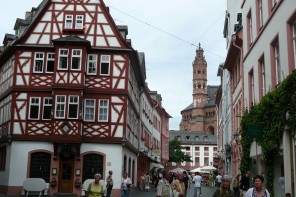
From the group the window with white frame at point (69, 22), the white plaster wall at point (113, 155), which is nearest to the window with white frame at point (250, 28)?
the white plaster wall at point (113, 155)

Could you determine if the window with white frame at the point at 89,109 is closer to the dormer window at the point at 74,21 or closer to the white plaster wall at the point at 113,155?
the white plaster wall at the point at 113,155

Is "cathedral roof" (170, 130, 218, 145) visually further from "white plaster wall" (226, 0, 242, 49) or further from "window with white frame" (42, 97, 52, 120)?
"window with white frame" (42, 97, 52, 120)

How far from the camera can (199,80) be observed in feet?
469

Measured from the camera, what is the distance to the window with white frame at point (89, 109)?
99.3ft

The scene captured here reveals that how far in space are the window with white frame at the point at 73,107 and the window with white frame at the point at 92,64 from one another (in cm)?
245

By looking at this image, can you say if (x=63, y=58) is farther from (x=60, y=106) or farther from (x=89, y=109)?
(x=89, y=109)

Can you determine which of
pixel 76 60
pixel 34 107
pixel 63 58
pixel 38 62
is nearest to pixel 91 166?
pixel 34 107

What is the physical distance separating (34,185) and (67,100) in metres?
5.90

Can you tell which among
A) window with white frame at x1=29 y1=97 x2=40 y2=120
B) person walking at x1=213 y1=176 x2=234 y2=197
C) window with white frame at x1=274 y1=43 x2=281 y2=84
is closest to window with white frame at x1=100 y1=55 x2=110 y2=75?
window with white frame at x1=29 y1=97 x2=40 y2=120

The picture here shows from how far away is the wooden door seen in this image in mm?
29281

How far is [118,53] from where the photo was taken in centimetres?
3117

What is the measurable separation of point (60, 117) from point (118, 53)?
616cm

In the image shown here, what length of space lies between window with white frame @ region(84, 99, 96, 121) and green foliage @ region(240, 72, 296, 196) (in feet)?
46.3

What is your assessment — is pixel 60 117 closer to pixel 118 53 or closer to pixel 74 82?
pixel 74 82
